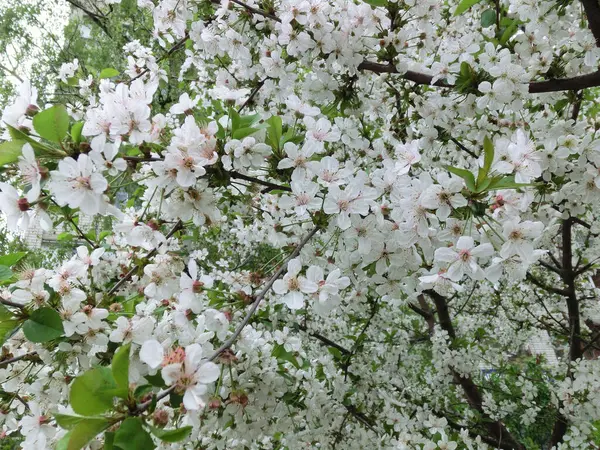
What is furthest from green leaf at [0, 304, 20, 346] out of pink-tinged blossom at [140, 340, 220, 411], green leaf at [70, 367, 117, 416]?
pink-tinged blossom at [140, 340, 220, 411]

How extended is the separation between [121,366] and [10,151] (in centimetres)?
69

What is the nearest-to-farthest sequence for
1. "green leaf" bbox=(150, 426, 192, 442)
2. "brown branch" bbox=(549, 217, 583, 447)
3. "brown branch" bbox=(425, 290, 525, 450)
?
"green leaf" bbox=(150, 426, 192, 442), "brown branch" bbox=(549, 217, 583, 447), "brown branch" bbox=(425, 290, 525, 450)

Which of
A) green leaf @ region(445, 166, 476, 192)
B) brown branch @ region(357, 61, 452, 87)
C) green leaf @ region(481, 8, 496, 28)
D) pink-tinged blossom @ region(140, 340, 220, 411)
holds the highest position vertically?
green leaf @ region(481, 8, 496, 28)

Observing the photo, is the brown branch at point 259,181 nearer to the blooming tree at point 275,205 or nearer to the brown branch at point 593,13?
the blooming tree at point 275,205

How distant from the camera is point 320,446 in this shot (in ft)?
9.87

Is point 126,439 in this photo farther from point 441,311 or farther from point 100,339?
point 441,311

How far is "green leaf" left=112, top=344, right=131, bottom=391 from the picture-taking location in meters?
1.04

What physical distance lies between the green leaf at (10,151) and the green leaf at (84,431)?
74 centimetres

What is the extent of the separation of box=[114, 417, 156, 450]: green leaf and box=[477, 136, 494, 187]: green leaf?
3.66 ft

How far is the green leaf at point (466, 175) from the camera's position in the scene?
125 cm

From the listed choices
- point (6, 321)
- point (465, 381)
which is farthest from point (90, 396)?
point (465, 381)

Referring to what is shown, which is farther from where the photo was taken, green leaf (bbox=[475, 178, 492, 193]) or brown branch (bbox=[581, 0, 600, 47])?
brown branch (bbox=[581, 0, 600, 47])

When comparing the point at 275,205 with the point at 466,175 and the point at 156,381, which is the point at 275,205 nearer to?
the point at 466,175

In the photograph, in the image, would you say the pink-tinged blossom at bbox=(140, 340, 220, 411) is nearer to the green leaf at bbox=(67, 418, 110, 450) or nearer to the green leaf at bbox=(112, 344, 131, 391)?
the green leaf at bbox=(112, 344, 131, 391)
